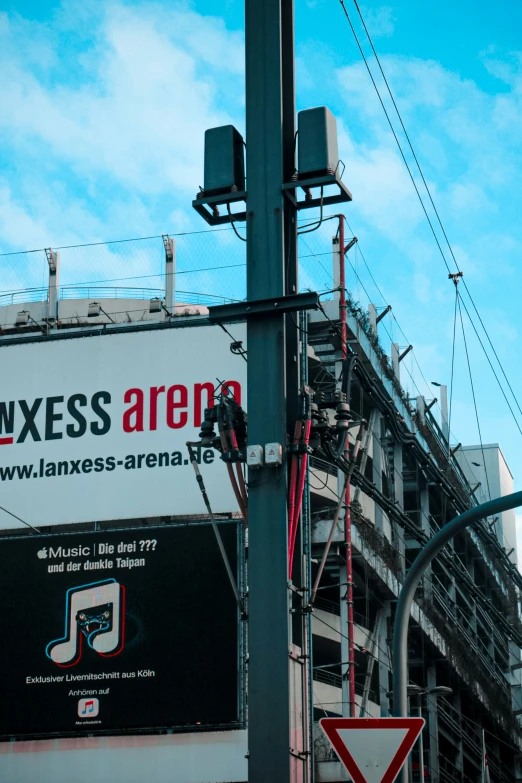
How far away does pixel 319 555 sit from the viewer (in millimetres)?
42406

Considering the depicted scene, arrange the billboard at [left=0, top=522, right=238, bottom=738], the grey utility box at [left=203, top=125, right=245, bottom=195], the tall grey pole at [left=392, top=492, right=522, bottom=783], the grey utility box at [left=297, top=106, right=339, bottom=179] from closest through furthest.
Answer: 1. the tall grey pole at [left=392, top=492, right=522, bottom=783]
2. the grey utility box at [left=297, top=106, right=339, bottom=179]
3. the grey utility box at [left=203, top=125, right=245, bottom=195]
4. the billboard at [left=0, top=522, right=238, bottom=738]

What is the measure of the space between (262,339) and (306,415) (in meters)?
1.22

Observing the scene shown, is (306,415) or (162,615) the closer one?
(306,415)

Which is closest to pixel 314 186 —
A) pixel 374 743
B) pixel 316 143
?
pixel 316 143

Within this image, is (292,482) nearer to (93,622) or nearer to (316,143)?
(316,143)

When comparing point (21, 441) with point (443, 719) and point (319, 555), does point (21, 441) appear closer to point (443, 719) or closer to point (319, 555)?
point (319, 555)

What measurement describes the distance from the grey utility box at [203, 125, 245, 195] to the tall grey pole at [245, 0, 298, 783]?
0.22 meters

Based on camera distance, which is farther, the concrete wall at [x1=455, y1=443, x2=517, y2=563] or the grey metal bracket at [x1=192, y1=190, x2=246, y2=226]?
the concrete wall at [x1=455, y1=443, x2=517, y2=563]

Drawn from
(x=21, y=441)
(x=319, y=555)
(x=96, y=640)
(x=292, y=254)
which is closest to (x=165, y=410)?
(x=21, y=441)

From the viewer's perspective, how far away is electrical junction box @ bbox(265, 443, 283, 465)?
15453 mm

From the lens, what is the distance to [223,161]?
17.5 meters

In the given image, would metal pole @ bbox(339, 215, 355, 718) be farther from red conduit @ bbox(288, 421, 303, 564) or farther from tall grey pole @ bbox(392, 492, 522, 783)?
tall grey pole @ bbox(392, 492, 522, 783)

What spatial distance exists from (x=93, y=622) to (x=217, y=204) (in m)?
19.1

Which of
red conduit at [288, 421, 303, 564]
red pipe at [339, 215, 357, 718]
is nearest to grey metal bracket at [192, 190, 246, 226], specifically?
red conduit at [288, 421, 303, 564]
